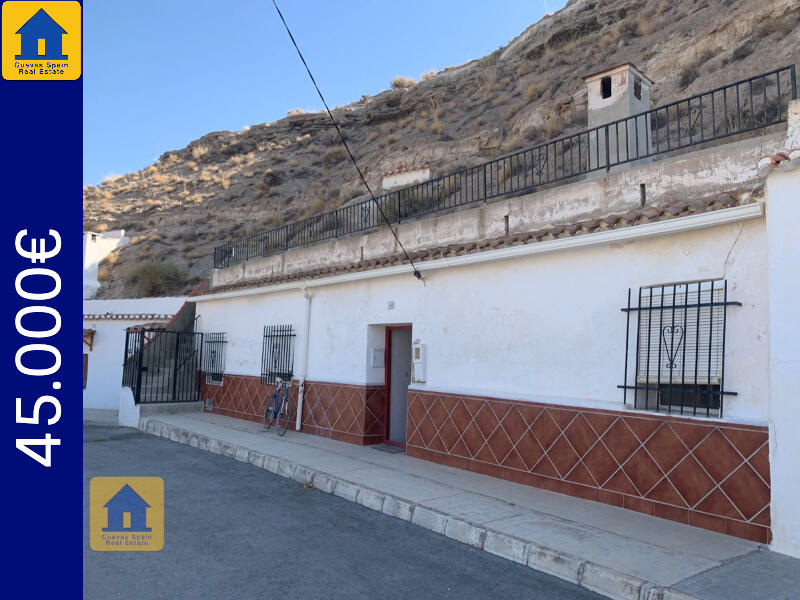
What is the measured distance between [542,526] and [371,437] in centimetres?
503

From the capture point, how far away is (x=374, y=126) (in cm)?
3778

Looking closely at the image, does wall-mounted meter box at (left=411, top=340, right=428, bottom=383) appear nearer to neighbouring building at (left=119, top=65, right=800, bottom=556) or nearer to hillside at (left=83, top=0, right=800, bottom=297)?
neighbouring building at (left=119, top=65, right=800, bottom=556)

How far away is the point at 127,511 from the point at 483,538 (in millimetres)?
4075

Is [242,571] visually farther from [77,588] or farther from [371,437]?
[371,437]

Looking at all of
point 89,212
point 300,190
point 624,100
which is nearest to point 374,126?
point 300,190

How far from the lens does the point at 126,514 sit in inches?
261

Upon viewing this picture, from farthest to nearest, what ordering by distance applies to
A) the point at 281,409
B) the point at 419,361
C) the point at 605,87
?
the point at 281,409 → the point at 605,87 → the point at 419,361

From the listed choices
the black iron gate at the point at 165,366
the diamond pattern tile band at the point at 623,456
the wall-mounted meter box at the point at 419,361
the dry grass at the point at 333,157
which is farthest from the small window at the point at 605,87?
the dry grass at the point at 333,157

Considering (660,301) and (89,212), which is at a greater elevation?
(89,212)

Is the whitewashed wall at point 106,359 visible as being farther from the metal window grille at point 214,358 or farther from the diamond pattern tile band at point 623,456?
the diamond pattern tile band at point 623,456

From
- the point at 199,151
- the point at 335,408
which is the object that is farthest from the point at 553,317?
the point at 199,151

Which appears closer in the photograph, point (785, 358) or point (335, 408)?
point (785, 358)

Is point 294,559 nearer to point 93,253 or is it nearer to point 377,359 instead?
point 377,359

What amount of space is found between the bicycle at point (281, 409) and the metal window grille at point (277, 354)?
0.24 m
